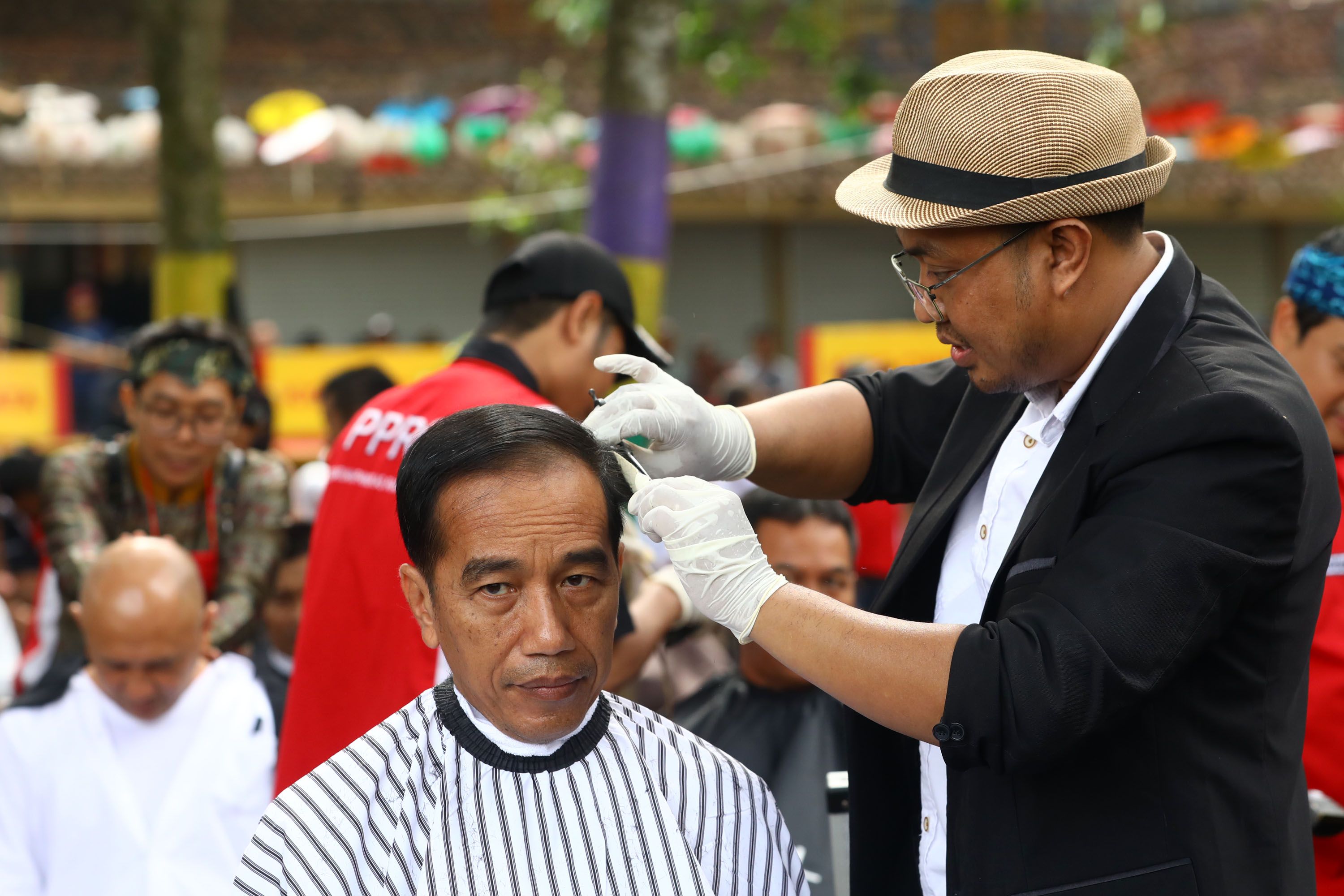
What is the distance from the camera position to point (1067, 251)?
1903 millimetres

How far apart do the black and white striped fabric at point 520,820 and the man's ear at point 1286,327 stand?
1624 millimetres

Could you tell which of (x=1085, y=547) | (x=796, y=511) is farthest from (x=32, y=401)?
(x=1085, y=547)

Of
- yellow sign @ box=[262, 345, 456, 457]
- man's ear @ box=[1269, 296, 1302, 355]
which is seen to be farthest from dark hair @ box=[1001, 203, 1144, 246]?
yellow sign @ box=[262, 345, 456, 457]

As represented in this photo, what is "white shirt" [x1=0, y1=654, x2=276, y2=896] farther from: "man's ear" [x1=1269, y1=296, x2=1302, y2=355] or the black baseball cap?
"man's ear" [x1=1269, y1=296, x2=1302, y2=355]

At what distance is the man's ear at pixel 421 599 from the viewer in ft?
7.08

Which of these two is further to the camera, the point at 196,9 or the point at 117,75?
the point at 117,75

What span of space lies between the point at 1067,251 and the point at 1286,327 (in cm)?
Result: 138

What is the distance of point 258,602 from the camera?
395cm

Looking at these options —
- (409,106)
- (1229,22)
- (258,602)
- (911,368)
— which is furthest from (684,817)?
(1229,22)

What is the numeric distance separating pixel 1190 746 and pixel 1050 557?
30 cm

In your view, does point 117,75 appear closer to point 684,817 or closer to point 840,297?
point 840,297

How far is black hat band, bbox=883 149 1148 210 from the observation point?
185 centimetres

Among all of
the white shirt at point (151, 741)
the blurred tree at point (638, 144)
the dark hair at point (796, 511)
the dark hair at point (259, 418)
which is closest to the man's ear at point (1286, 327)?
the dark hair at point (796, 511)

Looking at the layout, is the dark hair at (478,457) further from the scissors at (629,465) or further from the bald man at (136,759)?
the bald man at (136,759)
